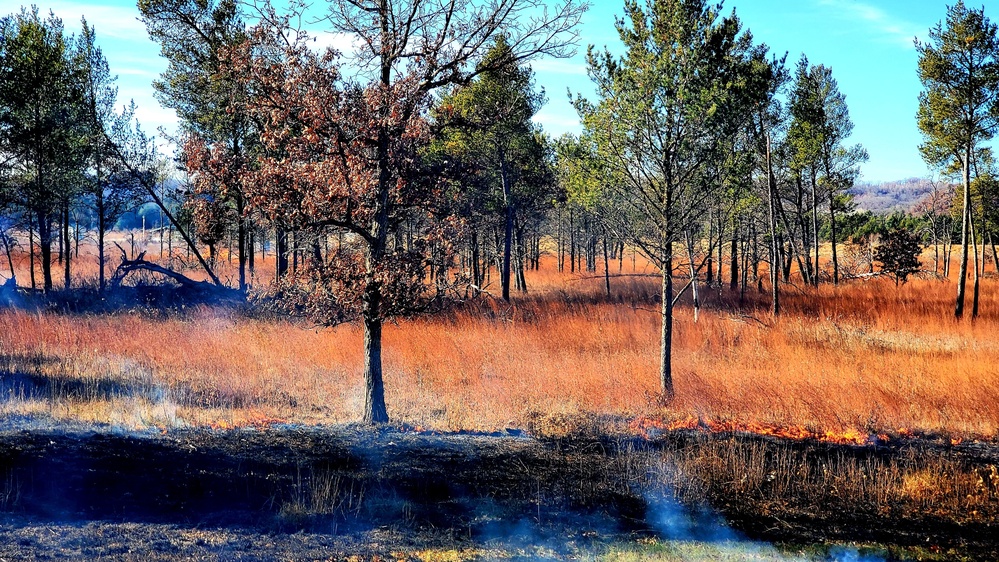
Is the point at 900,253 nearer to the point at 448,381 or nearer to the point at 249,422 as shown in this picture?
the point at 448,381

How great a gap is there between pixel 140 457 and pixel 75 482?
745 millimetres

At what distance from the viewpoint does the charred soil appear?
5.06 m

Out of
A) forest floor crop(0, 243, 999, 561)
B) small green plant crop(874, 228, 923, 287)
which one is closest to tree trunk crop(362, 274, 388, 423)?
forest floor crop(0, 243, 999, 561)

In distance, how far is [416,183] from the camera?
25.6 feet

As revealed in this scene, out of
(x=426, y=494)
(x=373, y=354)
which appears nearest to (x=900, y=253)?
(x=373, y=354)

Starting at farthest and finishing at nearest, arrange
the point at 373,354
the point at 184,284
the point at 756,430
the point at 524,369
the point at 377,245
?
the point at 184,284, the point at 524,369, the point at 756,430, the point at 373,354, the point at 377,245

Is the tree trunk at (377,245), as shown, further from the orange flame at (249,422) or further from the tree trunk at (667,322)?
the tree trunk at (667,322)

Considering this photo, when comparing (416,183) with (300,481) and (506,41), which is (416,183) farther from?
(300,481)

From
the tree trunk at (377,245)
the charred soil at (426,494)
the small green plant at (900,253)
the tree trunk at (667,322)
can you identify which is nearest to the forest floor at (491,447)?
the charred soil at (426,494)

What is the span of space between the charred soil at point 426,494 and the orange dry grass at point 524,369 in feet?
4.14

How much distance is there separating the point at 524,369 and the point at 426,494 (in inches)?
251

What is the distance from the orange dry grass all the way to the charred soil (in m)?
1.26

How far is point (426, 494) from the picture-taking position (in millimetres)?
6125

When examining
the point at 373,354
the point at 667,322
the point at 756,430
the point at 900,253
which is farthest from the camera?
the point at 900,253
